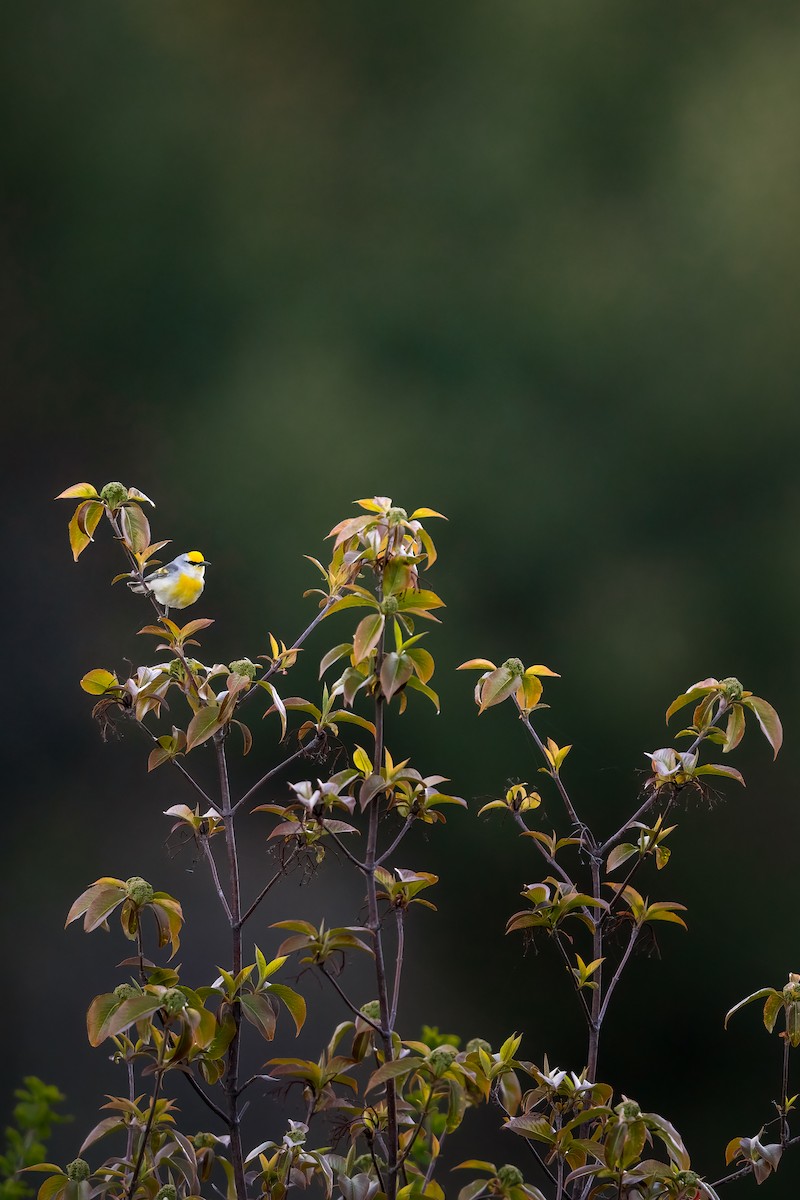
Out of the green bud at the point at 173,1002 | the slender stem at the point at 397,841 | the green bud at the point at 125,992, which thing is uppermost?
the slender stem at the point at 397,841

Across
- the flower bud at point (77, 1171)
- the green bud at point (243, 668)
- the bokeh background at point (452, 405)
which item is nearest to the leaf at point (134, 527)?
the green bud at point (243, 668)

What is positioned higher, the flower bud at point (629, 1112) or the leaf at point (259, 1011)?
the leaf at point (259, 1011)

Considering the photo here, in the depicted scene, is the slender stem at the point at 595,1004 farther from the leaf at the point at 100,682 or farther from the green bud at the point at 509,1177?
the leaf at the point at 100,682

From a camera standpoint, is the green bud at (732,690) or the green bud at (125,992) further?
the green bud at (732,690)

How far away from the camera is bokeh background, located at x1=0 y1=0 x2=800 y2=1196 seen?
1.86 meters

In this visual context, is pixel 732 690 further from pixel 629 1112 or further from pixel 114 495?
pixel 114 495

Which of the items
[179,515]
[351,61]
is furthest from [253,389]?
[351,61]

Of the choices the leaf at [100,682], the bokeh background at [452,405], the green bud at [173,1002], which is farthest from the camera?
the bokeh background at [452,405]

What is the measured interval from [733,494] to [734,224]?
1.73 feet

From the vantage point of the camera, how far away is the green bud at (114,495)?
79 centimetres

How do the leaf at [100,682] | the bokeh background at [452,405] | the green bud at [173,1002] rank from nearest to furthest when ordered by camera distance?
the green bud at [173,1002], the leaf at [100,682], the bokeh background at [452,405]

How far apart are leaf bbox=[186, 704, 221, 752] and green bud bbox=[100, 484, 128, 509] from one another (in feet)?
0.55

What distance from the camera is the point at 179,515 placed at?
76.2 inches

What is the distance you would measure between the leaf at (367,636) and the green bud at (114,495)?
21 centimetres
